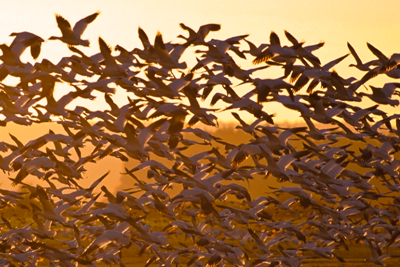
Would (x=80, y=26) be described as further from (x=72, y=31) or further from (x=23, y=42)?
(x=23, y=42)

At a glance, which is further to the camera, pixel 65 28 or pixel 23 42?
pixel 23 42

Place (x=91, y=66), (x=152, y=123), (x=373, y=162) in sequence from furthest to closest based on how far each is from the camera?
(x=373, y=162) → (x=91, y=66) → (x=152, y=123)

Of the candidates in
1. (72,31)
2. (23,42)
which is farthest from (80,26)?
(23,42)

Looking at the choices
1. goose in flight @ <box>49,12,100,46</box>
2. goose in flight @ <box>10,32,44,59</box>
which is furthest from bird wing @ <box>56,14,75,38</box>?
goose in flight @ <box>10,32,44,59</box>

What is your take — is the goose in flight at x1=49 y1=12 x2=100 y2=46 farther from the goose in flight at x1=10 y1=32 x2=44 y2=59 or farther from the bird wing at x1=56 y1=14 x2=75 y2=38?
the goose in flight at x1=10 y1=32 x2=44 y2=59

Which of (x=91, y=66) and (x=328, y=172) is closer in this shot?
(x=91, y=66)

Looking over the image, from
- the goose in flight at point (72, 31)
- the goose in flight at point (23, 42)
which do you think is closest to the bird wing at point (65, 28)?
the goose in flight at point (72, 31)

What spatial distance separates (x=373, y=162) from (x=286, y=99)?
3.46m

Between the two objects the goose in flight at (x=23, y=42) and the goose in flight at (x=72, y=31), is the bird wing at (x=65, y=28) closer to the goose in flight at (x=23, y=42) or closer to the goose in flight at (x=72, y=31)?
the goose in flight at (x=72, y=31)

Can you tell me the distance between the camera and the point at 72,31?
12.1 m

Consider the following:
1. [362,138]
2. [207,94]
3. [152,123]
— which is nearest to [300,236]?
[362,138]

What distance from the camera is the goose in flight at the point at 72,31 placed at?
39.7 feet

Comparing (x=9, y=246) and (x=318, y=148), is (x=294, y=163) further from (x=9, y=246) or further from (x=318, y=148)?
(x=9, y=246)

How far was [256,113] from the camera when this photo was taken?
13.6 meters
